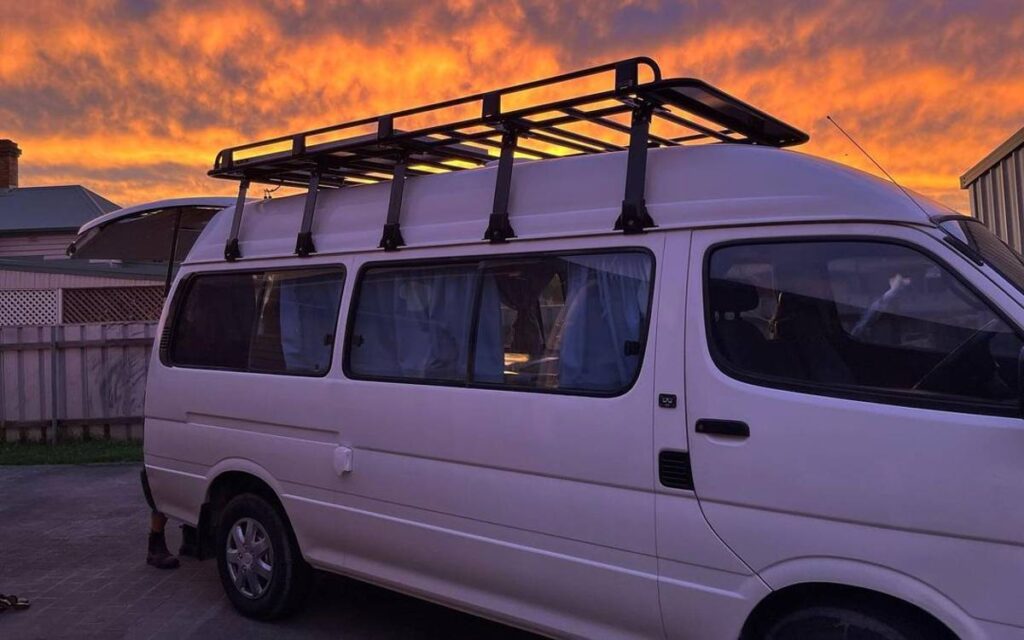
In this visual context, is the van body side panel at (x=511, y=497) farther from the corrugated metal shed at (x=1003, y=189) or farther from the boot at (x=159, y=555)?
the corrugated metal shed at (x=1003, y=189)

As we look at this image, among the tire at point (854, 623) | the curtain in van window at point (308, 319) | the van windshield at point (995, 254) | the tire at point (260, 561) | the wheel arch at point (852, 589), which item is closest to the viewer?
the wheel arch at point (852, 589)

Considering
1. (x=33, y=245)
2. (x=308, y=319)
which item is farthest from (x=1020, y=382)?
(x=33, y=245)

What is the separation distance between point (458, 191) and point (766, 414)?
6.34 ft

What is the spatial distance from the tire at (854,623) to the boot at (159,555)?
4.52m

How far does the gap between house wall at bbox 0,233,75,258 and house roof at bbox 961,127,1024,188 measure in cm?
1866

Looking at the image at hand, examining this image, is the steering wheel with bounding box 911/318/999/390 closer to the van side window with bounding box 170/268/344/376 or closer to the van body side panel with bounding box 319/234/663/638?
the van body side panel with bounding box 319/234/663/638

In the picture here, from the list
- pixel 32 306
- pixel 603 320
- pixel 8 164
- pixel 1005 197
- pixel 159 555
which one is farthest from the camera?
pixel 8 164

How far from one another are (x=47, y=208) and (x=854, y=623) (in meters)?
22.6

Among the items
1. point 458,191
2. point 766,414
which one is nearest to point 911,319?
Result: point 766,414

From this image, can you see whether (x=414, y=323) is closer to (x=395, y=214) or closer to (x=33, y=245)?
(x=395, y=214)

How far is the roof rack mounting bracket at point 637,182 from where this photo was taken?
349cm

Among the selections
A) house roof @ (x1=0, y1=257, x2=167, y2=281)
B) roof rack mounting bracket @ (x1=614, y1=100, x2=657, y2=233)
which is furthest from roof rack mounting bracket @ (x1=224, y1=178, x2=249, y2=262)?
house roof @ (x1=0, y1=257, x2=167, y2=281)

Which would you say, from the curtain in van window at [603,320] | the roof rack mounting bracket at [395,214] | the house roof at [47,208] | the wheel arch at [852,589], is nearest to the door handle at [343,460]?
the roof rack mounting bracket at [395,214]

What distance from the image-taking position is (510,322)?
3986mm
